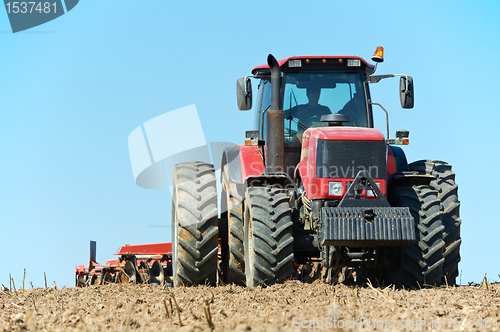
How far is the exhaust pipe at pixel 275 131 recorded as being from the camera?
8.62 metres

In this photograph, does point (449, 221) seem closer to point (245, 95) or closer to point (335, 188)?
point (335, 188)

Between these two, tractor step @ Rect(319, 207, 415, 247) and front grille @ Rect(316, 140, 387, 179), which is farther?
front grille @ Rect(316, 140, 387, 179)

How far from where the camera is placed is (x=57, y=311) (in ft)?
20.3

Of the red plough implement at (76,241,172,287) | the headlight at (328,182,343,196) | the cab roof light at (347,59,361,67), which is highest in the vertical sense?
the cab roof light at (347,59,361,67)

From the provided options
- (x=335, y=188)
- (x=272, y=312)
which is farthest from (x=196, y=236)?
(x=272, y=312)

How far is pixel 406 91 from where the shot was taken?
883 cm

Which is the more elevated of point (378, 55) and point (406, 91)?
point (378, 55)

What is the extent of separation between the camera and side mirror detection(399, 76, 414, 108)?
884 cm

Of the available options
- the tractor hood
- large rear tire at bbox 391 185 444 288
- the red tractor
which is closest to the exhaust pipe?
the red tractor

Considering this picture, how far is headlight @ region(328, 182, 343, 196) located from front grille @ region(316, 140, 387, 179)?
9 cm

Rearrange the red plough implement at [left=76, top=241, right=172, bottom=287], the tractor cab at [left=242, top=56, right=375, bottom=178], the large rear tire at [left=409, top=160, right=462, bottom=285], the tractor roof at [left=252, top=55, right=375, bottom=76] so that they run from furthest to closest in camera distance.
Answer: the red plough implement at [left=76, top=241, right=172, bottom=287] → the tractor roof at [left=252, top=55, right=375, bottom=76] → the tractor cab at [left=242, top=56, right=375, bottom=178] → the large rear tire at [left=409, top=160, right=462, bottom=285]

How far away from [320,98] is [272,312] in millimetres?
4129

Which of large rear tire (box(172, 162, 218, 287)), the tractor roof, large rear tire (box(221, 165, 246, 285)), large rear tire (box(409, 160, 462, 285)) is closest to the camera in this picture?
large rear tire (box(409, 160, 462, 285))

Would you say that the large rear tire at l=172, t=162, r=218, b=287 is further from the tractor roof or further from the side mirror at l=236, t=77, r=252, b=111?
the tractor roof
